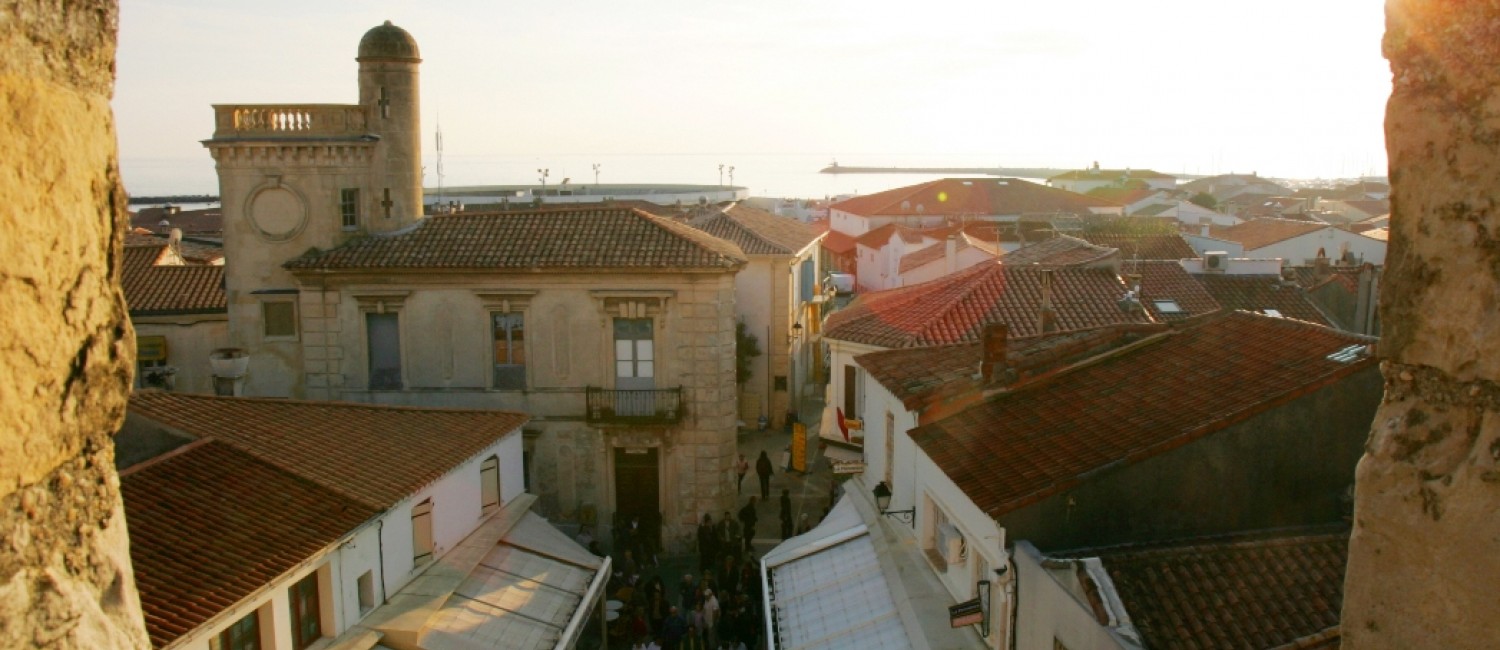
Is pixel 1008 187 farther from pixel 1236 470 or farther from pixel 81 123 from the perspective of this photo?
pixel 81 123

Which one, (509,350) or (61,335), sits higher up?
(61,335)

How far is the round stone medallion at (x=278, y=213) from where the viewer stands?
27562mm

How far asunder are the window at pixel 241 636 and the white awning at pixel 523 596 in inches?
103

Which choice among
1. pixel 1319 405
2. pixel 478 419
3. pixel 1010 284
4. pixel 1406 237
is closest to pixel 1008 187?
pixel 1010 284

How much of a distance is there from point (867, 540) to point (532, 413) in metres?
10.2

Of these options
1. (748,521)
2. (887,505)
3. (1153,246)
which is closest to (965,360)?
(887,505)

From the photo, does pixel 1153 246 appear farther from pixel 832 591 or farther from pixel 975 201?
pixel 975 201

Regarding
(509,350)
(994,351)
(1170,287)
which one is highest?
(994,351)

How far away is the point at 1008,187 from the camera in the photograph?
3420 inches

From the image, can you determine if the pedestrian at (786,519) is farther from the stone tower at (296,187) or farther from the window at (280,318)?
the window at (280,318)

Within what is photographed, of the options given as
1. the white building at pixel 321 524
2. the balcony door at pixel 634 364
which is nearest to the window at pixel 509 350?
the balcony door at pixel 634 364

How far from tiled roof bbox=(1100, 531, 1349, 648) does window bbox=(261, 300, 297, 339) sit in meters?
21.2

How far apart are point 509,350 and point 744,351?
40.7ft

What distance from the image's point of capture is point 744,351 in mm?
38344
